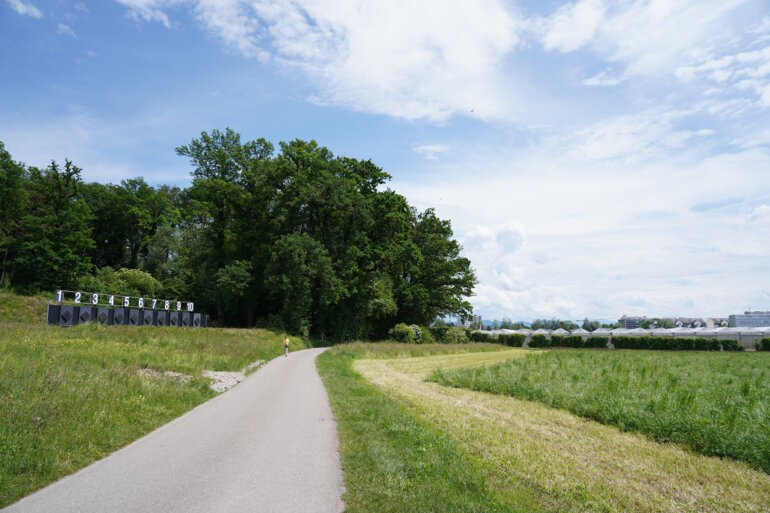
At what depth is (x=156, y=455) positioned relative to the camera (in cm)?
757

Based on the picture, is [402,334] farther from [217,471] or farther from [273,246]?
[217,471]

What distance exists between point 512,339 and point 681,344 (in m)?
21.6

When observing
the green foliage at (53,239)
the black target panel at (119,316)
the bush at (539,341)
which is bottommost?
the bush at (539,341)

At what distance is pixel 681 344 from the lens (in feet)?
180

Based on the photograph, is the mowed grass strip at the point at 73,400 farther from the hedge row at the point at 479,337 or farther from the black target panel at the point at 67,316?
the hedge row at the point at 479,337

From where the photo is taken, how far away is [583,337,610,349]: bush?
6100 cm

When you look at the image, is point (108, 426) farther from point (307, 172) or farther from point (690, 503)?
point (307, 172)

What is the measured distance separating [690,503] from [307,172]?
53120 millimetres

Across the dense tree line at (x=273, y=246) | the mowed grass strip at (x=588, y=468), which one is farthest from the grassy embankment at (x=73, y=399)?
the dense tree line at (x=273, y=246)

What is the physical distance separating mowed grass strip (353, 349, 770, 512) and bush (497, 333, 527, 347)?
5869 cm

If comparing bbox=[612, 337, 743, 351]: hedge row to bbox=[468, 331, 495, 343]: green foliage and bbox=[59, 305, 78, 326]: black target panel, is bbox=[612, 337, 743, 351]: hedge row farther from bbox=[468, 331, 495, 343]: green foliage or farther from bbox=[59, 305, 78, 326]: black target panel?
bbox=[59, 305, 78, 326]: black target panel

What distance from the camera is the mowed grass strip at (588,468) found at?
5.91 m

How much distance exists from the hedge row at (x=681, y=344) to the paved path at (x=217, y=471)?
56.7 m

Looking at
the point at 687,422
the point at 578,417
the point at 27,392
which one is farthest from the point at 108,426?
the point at 687,422
